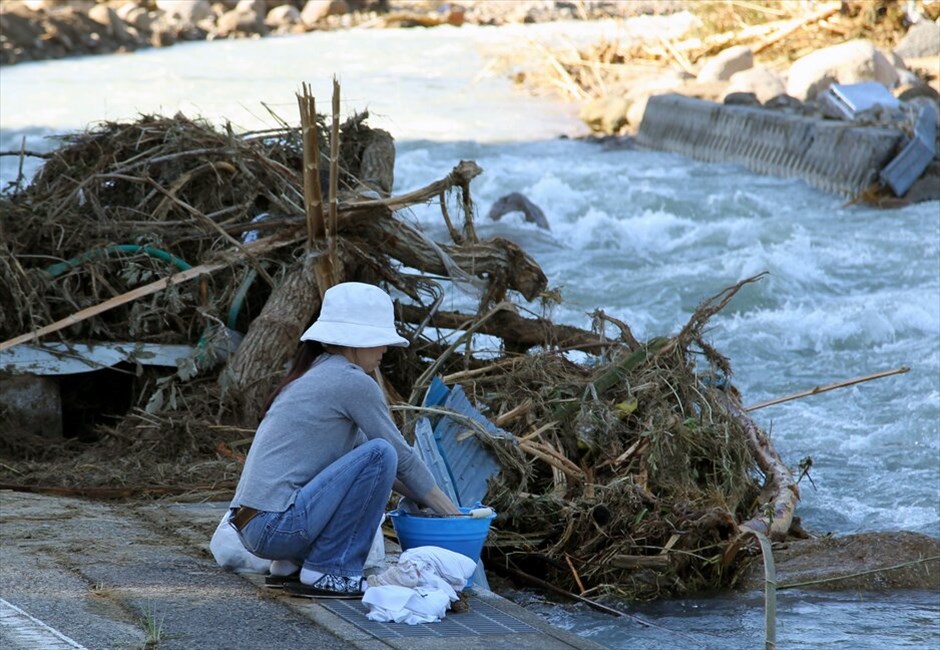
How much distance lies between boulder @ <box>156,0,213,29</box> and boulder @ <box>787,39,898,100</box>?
18660mm

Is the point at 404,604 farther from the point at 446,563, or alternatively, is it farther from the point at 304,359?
the point at 304,359

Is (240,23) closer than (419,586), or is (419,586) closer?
(419,586)

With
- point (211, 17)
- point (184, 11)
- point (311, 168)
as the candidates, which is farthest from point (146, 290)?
point (211, 17)

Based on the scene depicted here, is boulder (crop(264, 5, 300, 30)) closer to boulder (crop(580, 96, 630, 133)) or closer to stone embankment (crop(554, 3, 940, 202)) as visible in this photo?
stone embankment (crop(554, 3, 940, 202))

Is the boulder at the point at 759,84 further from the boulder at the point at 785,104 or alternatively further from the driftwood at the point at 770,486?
the driftwood at the point at 770,486

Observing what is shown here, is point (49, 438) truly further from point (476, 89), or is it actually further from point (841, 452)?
point (476, 89)

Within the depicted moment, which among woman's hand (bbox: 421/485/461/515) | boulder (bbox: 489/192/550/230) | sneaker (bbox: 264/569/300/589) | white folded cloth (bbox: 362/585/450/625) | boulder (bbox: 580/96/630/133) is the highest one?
woman's hand (bbox: 421/485/461/515)

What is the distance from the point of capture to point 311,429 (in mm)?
4617

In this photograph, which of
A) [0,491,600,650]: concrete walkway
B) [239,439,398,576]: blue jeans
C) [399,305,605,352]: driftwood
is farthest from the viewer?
[399,305,605,352]: driftwood

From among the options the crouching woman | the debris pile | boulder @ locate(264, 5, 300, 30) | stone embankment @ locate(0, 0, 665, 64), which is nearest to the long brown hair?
the crouching woman

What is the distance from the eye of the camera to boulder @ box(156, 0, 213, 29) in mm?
35156

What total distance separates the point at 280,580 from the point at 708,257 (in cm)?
1122

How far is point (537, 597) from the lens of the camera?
595cm

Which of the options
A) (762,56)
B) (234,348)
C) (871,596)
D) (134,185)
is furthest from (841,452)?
(762,56)
